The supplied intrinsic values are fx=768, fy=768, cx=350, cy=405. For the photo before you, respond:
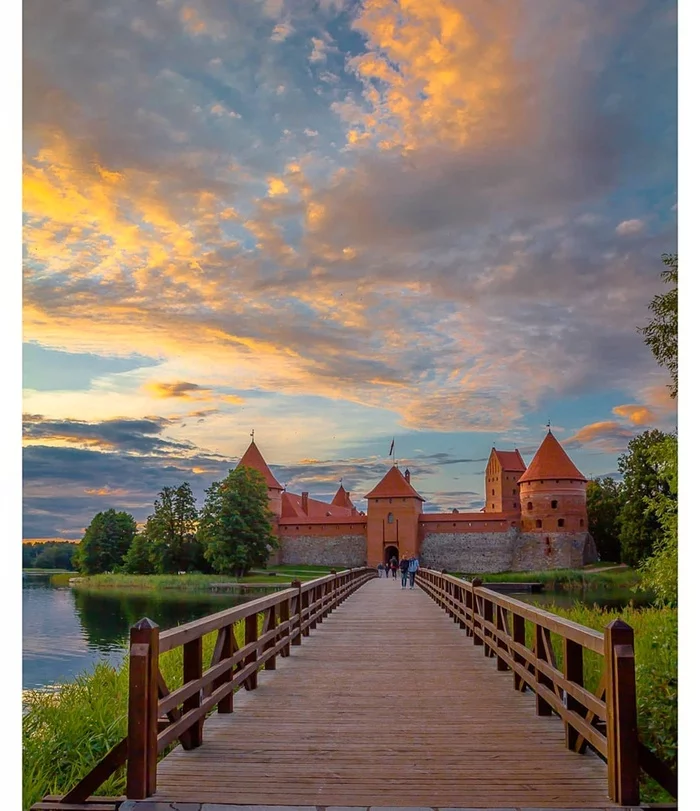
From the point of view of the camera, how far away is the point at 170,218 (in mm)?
9359

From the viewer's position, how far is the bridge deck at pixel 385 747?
2.99 metres

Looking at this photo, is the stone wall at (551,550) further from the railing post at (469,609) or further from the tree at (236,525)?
the railing post at (469,609)

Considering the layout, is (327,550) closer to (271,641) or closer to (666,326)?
(666,326)

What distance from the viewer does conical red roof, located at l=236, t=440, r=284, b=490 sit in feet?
148

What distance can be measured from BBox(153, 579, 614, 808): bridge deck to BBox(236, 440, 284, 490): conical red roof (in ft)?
129

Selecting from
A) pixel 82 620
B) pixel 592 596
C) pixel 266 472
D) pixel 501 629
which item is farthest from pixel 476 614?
pixel 266 472

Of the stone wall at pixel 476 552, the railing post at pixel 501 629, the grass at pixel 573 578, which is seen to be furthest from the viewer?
the stone wall at pixel 476 552

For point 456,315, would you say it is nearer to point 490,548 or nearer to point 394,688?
point 394,688

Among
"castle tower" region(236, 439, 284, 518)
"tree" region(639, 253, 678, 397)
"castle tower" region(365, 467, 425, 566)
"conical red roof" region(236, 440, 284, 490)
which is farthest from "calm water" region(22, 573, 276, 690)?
"conical red roof" region(236, 440, 284, 490)

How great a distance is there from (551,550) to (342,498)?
2389cm

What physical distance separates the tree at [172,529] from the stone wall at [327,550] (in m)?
6.45

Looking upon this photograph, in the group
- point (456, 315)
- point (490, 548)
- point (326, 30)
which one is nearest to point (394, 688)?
point (326, 30)

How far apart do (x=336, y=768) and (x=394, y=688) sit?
1.89 meters

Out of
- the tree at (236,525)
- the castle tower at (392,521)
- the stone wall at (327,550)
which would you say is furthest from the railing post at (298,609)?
the stone wall at (327,550)
